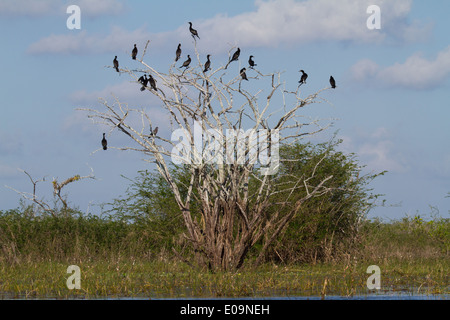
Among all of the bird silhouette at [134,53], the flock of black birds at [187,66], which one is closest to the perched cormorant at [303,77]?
the flock of black birds at [187,66]

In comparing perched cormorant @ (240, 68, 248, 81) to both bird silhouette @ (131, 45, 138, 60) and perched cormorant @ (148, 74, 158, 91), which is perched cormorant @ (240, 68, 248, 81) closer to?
perched cormorant @ (148, 74, 158, 91)

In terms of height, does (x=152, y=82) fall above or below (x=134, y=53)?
below

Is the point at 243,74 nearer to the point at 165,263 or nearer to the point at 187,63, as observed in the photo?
the point at 187,63

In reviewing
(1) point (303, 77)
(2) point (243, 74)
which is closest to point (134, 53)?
(2) point (243, 74)

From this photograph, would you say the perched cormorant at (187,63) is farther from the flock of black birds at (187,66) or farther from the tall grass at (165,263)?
the tall grass at (165,263)

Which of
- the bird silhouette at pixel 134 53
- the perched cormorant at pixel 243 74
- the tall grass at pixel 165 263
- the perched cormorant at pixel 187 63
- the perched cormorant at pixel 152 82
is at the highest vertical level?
the bird silhouette at pixel 134 53

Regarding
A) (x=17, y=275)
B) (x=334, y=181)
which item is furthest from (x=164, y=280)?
(x=334, y=181)

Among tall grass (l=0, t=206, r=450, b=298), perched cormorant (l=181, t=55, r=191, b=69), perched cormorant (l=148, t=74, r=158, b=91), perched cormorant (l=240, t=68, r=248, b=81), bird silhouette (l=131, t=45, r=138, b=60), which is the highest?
bird silhouette (l=131, t=45, r=138, b=60)

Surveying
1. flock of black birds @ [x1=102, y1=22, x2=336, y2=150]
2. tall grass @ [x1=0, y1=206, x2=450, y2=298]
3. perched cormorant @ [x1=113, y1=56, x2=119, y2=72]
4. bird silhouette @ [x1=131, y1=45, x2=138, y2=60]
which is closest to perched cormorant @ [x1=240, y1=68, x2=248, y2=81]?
flock of black birds @ [x1=102, y1=22, x2=336, y2=150]

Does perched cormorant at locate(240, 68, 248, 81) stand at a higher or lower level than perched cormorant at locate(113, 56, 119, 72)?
lower

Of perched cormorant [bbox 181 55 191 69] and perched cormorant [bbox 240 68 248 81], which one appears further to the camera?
perched cormorant [bbox 181 55 191 69]

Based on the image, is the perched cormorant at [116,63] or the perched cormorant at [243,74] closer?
the perched cormorant at [243,74]
